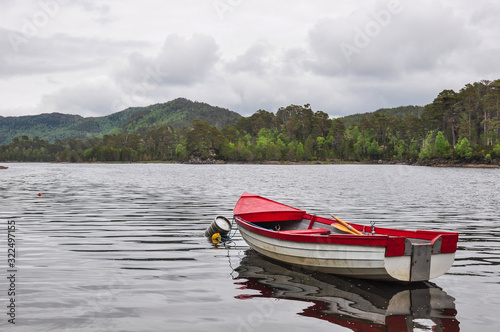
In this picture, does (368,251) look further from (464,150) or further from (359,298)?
(464,150)

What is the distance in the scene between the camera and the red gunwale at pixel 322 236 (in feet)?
40.8

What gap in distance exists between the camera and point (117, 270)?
50.2 feet

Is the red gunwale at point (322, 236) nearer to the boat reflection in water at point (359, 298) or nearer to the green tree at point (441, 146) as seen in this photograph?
the boat reflection in water at point (359, 298)

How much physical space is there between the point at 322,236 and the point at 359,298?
2.31m

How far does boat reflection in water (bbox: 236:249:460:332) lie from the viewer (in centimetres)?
1066

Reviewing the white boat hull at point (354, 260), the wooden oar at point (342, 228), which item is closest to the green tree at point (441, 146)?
the wooden oar at point (342, 228)

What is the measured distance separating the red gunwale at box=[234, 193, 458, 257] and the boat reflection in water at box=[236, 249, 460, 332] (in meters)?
1.43

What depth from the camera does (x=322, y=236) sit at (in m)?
13.7

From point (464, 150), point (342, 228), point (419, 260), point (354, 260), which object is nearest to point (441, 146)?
Answer: point (464, 150)

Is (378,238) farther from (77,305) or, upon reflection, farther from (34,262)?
(34,262)

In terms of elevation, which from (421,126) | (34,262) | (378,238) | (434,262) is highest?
(421,126)

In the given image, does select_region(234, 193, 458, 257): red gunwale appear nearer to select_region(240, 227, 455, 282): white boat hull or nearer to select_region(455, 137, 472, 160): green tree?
select_region(240, 227, 455, 282): white boat hull

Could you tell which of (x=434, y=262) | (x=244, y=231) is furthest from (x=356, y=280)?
(x=244, y=231)

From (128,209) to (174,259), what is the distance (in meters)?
18.0
